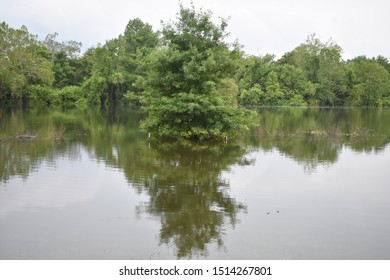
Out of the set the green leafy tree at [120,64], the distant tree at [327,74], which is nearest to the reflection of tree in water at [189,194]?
the green leafy tree at [120,64]

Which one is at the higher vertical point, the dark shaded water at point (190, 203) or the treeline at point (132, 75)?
the treeline at point (132, 75)

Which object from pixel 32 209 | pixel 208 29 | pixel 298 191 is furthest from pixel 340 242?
pixel 208 29

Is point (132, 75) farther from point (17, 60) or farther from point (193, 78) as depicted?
point (193, 78)

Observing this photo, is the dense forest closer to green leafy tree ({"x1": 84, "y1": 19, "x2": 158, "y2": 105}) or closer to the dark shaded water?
green leafy tree ({"x1": 84, "y1": 19, "x2": 158, "y2": 105})

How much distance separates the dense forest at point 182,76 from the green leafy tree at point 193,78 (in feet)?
0.18

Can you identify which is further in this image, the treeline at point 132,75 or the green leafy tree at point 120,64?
the green leafy tree at point 120,64

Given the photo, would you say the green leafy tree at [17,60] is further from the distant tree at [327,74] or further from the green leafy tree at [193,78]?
the distant tree at [327,74]

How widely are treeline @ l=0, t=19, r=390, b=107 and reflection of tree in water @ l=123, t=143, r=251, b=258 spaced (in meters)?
40.0

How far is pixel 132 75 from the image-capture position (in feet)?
225

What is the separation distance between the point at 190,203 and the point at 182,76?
13403 millimetres

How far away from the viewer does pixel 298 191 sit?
41.5 ft

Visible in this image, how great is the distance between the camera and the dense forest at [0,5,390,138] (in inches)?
911

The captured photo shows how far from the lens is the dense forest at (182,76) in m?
23.1

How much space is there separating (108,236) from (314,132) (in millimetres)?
22667
